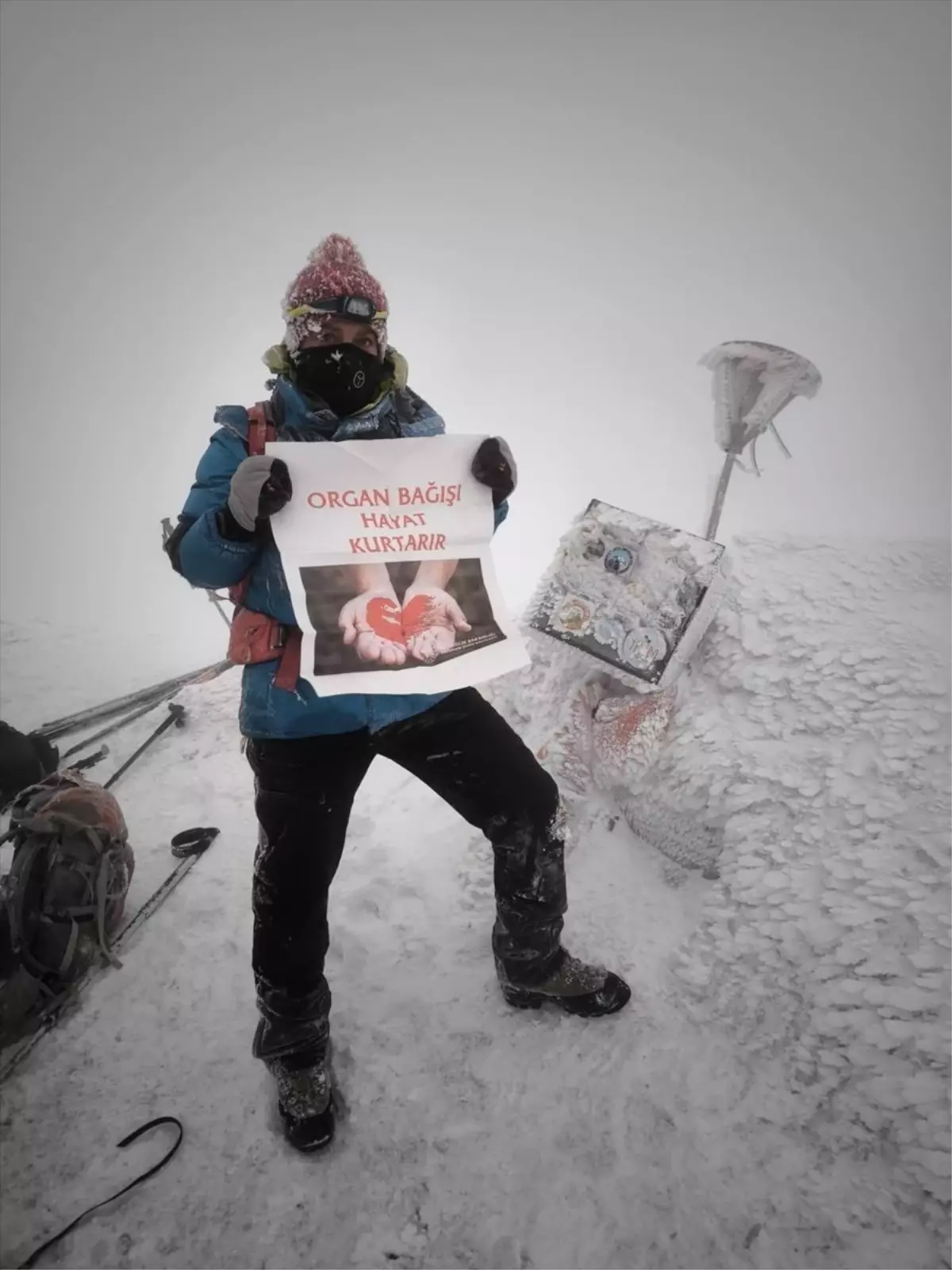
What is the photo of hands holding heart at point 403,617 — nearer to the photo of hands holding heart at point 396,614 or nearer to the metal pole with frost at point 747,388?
the photo of hands holding heart at point 396,614

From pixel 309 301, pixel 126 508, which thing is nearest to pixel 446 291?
pixel 126 508

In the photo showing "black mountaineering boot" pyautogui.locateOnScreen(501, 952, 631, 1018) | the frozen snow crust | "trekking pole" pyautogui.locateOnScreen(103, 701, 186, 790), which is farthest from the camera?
"trekking pole" pyautogui.locateOnScreen(103, 701, 186, 790)

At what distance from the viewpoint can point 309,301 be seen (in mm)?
1098

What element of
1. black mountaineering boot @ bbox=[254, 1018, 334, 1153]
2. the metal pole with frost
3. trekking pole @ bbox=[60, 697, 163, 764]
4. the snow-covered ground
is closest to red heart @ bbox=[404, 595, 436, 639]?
black mountaineering boot @ bbox=[254, 1018, 334, 1153]

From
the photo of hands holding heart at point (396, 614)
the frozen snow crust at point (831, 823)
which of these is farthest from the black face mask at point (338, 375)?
the frozen snow crust at point (831, 823)

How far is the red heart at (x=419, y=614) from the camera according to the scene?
103 cm

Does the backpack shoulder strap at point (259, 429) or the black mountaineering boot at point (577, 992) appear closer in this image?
the backpack shoulder strap at point (259, 429)

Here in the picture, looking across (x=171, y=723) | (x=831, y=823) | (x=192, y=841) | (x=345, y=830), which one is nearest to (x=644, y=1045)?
(x=831, y=823)

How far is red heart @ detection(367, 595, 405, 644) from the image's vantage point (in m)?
1.01

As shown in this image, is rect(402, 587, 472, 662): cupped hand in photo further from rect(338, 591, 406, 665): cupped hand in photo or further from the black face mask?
the black face mask

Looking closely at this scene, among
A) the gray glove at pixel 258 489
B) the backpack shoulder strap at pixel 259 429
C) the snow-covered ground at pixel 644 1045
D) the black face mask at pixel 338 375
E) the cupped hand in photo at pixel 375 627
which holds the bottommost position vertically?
the snow-covered ground at pixel 644 1045

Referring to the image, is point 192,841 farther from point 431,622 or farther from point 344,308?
point 344,308

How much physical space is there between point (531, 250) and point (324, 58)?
1.68m

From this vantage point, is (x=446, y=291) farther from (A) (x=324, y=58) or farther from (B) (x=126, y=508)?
(B) (x=126, y=508)
